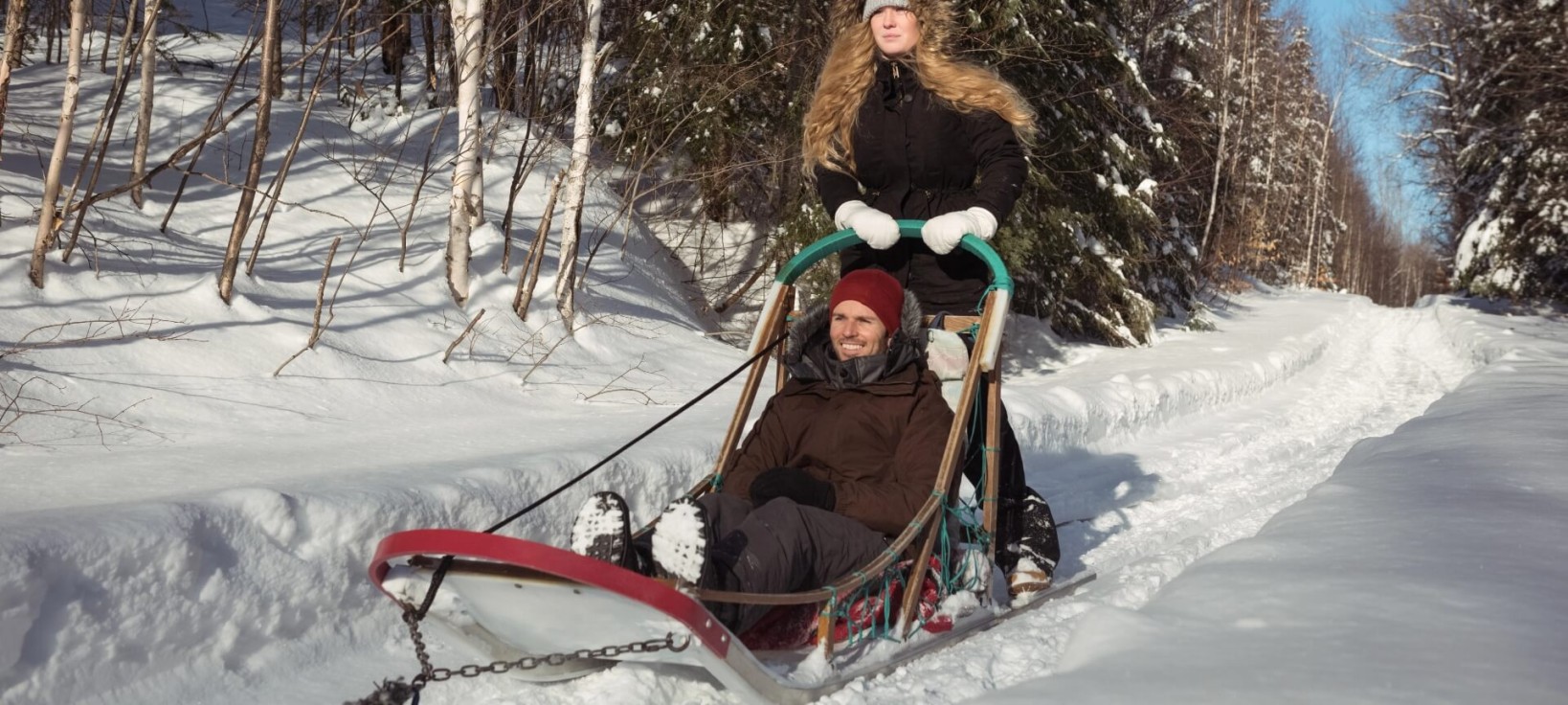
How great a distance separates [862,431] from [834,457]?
0.13m

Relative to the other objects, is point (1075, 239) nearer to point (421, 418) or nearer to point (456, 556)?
point (421, 418)

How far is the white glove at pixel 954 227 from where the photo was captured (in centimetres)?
384

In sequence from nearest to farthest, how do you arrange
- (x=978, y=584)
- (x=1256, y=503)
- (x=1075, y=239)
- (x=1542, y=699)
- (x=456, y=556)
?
(x=1542, y=699) → (x=456, y=556) → (x=978, y=584) → (x=1256, y=503) → (x=1075, y=239)

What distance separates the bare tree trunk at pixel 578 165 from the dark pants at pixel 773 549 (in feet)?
16.5

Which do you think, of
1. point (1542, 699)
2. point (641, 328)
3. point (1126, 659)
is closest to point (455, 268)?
point (641, 328)

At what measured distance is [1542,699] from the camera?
6.67 feet

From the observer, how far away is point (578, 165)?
26.2 feet

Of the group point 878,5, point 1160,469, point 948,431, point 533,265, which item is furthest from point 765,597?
point 533,265

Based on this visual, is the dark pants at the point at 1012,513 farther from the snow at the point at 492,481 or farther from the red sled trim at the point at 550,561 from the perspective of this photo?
the red sled trim at the point at 550,561

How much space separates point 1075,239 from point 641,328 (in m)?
5.39

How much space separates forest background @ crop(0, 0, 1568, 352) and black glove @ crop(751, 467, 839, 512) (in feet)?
12.4

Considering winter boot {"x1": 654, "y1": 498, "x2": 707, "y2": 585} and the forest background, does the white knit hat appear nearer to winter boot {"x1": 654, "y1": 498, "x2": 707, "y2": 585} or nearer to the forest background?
winter boot {"x1": 654, "y1": 498, "x2": 707, "y2": 585}

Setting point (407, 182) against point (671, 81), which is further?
point (407, 182)

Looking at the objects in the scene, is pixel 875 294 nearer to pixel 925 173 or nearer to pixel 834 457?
pixel 834 457
